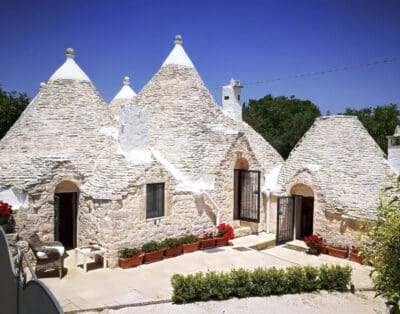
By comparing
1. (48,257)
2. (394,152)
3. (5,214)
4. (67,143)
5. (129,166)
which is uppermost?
(67,143)

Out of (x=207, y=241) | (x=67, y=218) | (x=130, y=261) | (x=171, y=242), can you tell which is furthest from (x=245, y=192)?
(x=67, y=218)

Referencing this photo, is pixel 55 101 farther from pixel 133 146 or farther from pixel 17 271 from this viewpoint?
pixel 17 271

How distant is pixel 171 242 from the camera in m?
→ 13.7

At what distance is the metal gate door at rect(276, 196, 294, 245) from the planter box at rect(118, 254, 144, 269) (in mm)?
6717

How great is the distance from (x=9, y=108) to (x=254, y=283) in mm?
24634

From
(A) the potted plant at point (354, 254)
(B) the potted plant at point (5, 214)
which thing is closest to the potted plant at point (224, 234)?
(A) the potted plant at point (354, 254)

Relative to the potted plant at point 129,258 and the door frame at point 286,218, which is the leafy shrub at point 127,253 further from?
the door frame at point 286,218

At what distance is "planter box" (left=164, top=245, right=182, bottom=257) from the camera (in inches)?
529

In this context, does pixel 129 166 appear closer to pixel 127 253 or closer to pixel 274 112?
pixel 127 253

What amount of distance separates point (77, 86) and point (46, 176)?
4975mm

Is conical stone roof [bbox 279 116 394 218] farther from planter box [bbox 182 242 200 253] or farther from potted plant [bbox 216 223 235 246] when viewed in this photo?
planter box [bbox 182 242 200 253]

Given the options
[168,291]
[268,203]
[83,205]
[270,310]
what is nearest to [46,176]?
[83,205]

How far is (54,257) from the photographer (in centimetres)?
1084

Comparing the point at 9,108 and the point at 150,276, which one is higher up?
the point at 9,108
